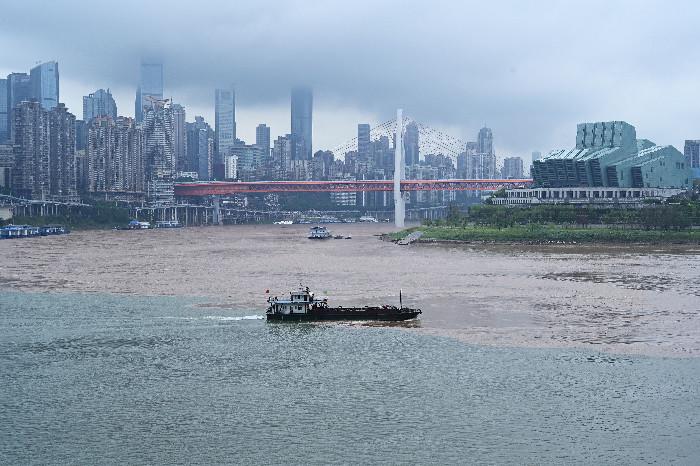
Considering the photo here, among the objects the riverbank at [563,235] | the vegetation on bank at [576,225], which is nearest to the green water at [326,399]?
the riverbank at [563,235]

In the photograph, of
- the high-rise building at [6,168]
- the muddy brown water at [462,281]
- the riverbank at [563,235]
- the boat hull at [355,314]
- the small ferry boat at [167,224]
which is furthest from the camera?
the high-rise building at [6,168]

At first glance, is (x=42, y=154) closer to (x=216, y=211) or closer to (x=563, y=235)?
(x=216, y=211)

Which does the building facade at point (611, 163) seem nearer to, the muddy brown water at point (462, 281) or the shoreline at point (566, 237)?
the shoreline at point (566, 237)

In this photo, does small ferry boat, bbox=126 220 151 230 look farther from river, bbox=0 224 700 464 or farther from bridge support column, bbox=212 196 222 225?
river, bbox=0 224 700 464

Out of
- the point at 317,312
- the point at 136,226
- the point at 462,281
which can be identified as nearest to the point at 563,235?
the point at 462,281

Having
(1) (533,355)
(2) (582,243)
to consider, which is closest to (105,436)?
(1) (533,355)

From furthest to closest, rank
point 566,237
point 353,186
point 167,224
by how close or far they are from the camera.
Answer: point 167,224
point 353,186
point 566,237
